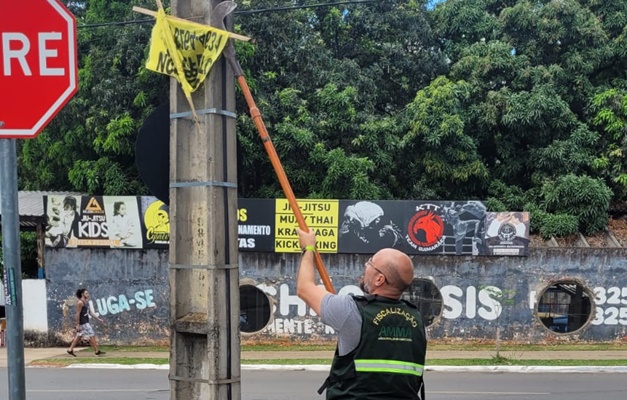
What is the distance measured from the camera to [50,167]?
1992 centimetres

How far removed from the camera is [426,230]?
15.5 meters

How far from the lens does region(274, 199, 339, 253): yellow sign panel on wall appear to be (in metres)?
15.4

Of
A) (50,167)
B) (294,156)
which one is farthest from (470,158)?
(50,167)

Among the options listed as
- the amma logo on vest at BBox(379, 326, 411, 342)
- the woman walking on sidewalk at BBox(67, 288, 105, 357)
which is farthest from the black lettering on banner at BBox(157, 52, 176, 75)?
the woman walking on sidewalk at BBox(67, 288, 105, 357)

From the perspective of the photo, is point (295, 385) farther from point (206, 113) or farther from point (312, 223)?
point (206, 113)

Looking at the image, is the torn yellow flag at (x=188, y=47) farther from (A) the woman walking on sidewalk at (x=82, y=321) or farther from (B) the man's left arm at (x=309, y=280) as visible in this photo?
(A) the woman walking on sidewalk at (x=82, y=321)

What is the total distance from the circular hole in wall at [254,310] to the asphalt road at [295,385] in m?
3.72

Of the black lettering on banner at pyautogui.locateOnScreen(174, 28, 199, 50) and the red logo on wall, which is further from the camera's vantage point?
the red logo on wall

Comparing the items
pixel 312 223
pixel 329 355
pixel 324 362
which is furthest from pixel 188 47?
pixel 312 223

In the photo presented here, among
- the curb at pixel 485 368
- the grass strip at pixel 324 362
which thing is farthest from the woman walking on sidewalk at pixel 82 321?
the curb at pixel 485 368

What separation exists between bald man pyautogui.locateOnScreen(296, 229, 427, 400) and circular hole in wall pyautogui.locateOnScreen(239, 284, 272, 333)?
1334 centimetres

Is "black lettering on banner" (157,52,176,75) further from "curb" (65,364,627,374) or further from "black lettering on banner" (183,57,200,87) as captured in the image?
"curb" (65,364,627,374)

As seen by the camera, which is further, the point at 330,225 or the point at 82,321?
the point at 330,225

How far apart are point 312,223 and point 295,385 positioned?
18.0 ft
